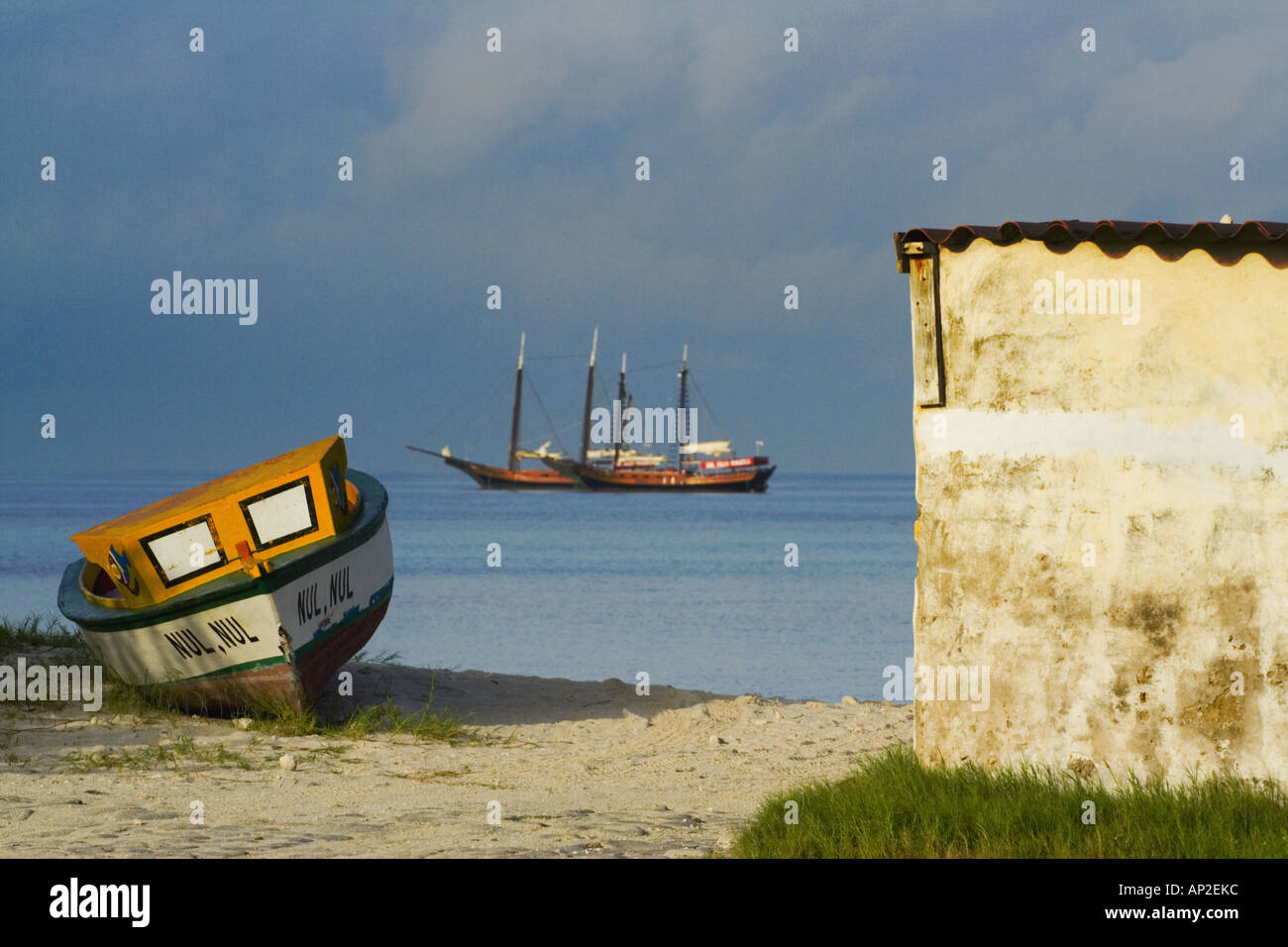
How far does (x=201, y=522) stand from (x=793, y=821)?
20.3 feet

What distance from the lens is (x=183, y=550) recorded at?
449 inches

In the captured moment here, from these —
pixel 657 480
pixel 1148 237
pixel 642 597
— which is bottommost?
pixel 642 597

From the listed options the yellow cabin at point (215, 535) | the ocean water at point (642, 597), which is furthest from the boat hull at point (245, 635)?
the ocean water at point (642, 597)

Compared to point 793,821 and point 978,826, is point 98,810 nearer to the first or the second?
point 793,821

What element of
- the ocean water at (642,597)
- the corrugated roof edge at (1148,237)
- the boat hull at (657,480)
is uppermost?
the boat hull at (657,480)

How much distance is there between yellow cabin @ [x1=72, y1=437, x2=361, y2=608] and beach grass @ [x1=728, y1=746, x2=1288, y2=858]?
5532 mm

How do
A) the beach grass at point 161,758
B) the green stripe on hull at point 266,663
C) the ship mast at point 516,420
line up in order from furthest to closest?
the ship mast at point 516,420
the green stripe on hull at point 266,663
the beach grass at point 161,758

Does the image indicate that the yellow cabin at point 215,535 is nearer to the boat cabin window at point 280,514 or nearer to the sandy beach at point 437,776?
the boat cabin window at point 280,514

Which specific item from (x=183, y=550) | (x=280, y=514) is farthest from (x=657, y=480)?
(x=183, y=550)

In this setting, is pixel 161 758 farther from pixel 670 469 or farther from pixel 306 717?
pixel 670 469

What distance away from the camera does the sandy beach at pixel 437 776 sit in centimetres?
754

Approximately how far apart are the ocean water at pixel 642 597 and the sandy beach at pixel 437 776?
7783mm

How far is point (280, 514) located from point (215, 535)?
0.56 metres

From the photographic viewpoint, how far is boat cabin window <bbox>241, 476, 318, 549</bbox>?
11.4 m
